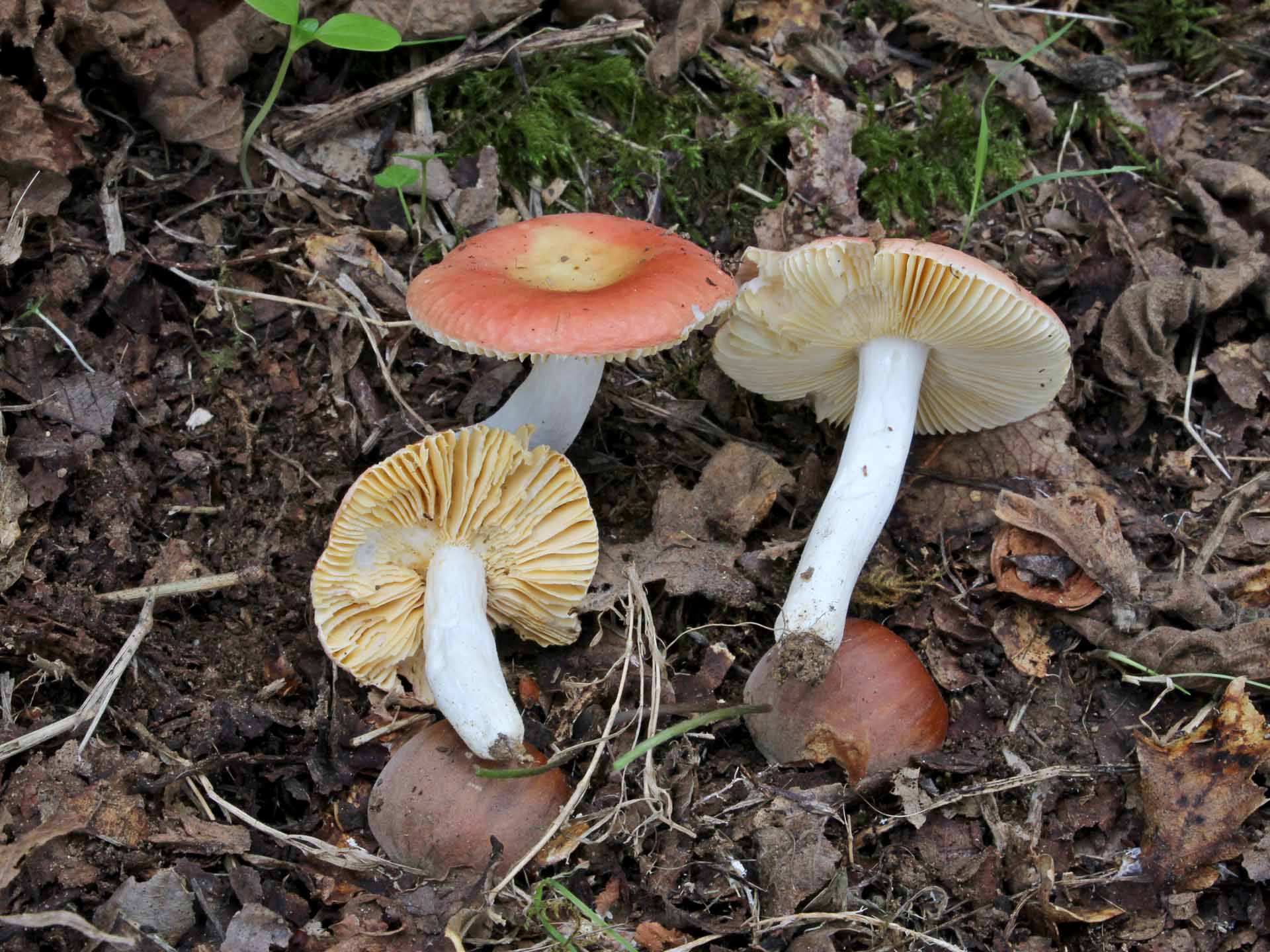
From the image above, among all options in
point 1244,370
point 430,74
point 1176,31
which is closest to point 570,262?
point 430,74

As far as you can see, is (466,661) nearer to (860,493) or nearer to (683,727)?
(683,727)

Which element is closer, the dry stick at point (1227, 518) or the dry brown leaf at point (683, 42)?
the dry stick at point (1227, 518)

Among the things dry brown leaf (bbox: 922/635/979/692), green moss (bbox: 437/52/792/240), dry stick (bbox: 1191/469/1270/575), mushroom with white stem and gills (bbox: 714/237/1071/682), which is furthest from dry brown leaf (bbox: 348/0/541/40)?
dry stick (bbox: 1191/469/1270/575)

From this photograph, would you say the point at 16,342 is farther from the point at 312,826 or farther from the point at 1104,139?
the point at 1104,139

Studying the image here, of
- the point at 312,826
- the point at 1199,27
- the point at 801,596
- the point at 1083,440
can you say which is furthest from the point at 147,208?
the point at 1199,27

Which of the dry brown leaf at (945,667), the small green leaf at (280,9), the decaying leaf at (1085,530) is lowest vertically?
the dry brown leaf at (945,667)

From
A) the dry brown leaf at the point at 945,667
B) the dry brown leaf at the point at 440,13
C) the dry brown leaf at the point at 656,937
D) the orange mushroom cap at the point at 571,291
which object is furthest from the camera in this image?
the dry brown leaf at the point at 440,13

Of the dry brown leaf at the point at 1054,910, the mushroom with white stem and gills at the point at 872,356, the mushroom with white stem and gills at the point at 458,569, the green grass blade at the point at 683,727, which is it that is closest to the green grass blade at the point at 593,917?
the green grass blade at the point at 683,727

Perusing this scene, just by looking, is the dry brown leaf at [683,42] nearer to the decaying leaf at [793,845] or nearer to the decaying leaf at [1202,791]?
the decaying leaf at [793,845]
